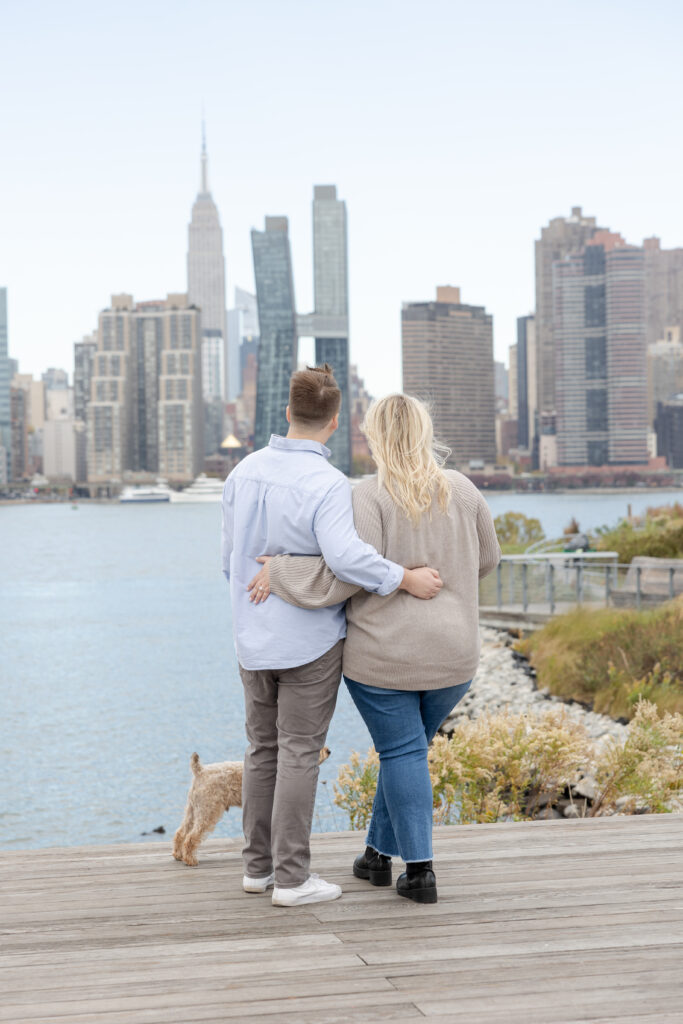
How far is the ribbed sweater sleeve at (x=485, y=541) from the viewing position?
3250mm

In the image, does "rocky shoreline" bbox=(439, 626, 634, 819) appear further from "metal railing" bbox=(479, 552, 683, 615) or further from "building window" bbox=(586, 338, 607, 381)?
"building window" bbox=(586, 338, 607, 381)

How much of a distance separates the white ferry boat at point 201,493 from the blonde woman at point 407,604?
13547 cm

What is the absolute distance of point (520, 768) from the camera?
572 centimetres

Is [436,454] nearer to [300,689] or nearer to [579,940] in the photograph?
[300,689]

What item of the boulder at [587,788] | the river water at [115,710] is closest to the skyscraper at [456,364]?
the river water at [115,710]

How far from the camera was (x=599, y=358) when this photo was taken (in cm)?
17638

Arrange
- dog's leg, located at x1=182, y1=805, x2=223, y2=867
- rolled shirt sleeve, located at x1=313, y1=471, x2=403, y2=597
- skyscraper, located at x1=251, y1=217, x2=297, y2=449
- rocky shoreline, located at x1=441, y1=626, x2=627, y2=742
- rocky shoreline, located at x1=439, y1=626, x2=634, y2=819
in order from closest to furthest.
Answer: rolled shirt sleeve, located at x1=313, y1=471, x2=403, y2=597 → dog's leg, located at x1=182, y1=805, x2=223, y2=867 → rocky shoreline, located at x1=439, y1=626, x2=634, y2=819 → rocky shoreline, located at x1=441, y1=626, x2=627, y2=742 → skyscraper, located at x1=251, y1=217, x2=297, y2=449

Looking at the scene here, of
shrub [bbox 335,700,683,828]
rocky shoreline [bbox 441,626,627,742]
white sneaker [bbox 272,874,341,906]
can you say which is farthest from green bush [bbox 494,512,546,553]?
white sneaker [bbox 272,874,341,906]

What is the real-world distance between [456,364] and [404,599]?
14577 centimetres

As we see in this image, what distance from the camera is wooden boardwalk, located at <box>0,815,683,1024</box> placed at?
97.0 inches

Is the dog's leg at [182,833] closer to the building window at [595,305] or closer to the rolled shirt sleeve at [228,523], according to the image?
the rolled shirt sleeve at [228,523]

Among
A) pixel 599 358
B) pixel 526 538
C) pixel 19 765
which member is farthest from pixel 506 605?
pixel 599 358

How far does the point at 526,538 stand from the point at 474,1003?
964 inches

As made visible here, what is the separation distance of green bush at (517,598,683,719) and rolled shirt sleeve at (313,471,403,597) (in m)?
6.54
